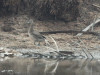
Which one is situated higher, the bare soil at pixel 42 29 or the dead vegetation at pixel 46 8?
the dead vegetation at pixel 46 8

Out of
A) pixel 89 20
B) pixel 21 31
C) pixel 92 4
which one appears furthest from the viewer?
pixel 92 4

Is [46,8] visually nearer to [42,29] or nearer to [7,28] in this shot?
[42,29]

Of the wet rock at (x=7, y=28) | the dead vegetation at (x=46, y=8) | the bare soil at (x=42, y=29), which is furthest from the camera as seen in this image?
the dead vegetation at (x=46, y=8)

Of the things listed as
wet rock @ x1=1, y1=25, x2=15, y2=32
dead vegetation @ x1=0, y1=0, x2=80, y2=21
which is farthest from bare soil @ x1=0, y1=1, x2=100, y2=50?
dead vegetation @ x1=0, y1=0, x2=80, y2=21

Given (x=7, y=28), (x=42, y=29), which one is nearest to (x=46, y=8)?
(x=42, y=29)

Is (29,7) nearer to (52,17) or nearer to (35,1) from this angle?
(35,1)

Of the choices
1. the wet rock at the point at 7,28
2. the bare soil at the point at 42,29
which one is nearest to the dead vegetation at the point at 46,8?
the bare soil at the point at 42,29

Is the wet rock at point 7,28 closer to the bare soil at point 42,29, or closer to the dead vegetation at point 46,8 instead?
the bare soil at point 42,29

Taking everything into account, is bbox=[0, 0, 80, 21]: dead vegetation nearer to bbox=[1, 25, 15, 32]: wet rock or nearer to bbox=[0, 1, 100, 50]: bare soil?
bbox=[0, 1, 100, 50]: bare soil

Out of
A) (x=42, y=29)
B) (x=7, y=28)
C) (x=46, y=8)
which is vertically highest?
(x=46, y=8)

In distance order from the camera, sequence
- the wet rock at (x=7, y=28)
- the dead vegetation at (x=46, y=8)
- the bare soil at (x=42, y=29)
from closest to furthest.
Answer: the bare soil at (x=42, y=29) → the wet rock at (x=7, y=28) → the dead vegetation at (x=46, y=8)

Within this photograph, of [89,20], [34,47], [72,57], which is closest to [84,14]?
[89,20]
